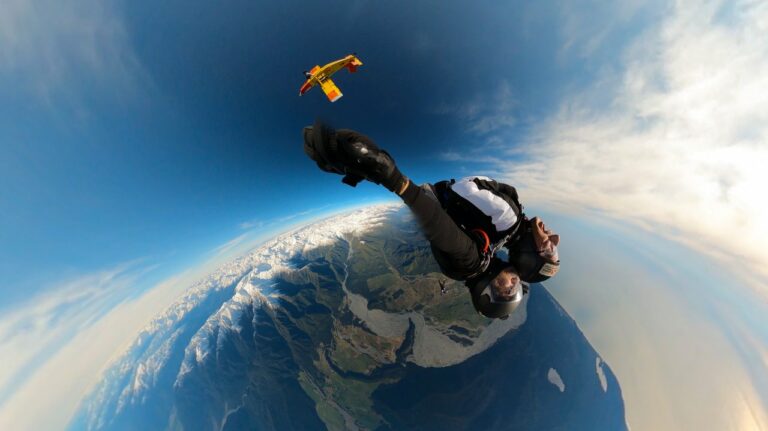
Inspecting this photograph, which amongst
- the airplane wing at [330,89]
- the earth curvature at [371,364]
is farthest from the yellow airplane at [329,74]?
the earth curvature at [371,364]

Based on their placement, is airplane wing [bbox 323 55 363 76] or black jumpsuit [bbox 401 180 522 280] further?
airplane wing [bbox 323 55 363 76]

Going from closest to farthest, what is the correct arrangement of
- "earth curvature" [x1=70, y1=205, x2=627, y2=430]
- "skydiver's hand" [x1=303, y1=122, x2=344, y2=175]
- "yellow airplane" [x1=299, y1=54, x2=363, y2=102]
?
1. "skydiver's hand" [x1=303, y1=122, x2=344, y2=175]
2. "yellow airplane" [x1=299, y1=54, x2=363, y2=102]
3. "earth curvature" [x1=70, y1=205, x2=627, y2=430]

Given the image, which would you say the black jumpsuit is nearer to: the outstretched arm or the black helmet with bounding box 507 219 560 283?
the outstretched arm

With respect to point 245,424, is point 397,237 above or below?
above

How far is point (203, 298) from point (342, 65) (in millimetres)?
135688

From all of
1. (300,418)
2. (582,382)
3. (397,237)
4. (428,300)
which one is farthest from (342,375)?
(582,382)

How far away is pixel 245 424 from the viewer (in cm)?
5925

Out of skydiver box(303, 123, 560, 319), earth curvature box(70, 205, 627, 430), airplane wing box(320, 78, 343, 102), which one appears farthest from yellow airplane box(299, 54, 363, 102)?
earth curvature box(70, 205, 627, 430)

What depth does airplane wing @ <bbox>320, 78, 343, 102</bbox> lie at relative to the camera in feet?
29.2

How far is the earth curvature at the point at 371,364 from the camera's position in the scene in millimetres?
53750

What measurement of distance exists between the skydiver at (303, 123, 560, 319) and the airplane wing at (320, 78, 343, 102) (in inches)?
321

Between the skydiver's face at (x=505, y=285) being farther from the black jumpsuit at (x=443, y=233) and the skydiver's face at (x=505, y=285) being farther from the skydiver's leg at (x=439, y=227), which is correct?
the skydiver's leg at (x=439, y=227)

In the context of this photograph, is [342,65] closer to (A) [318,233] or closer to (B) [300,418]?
(B) [300,418]

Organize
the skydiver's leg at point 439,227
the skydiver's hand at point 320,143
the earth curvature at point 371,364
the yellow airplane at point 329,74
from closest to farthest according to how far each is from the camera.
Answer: the skydiver's hand at point 320,143 → the skydiver's leg at point 439,227 → the yellow airplane at point 329,74 → the earth curvature at point 371,364
